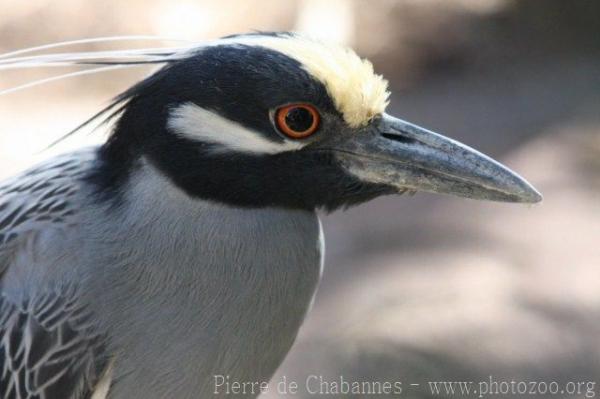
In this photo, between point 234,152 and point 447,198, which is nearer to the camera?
point 234,152

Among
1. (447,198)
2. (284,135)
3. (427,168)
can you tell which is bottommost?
(284,135)

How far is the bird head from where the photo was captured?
2838 millimetres

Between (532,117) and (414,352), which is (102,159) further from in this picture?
(532,117)

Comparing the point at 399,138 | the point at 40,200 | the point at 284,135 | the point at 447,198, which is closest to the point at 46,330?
the point at 40,200

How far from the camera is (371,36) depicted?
8727 mm

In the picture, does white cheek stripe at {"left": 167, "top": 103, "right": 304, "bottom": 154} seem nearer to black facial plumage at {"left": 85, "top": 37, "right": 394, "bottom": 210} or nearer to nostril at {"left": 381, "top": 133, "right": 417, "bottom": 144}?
black facial plumage at {"left": 85, "top": 37, "right": 394, "bottom": 210}

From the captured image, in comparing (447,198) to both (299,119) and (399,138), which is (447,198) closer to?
(399,138)

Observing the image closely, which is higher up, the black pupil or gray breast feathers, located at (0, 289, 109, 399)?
the black pupil

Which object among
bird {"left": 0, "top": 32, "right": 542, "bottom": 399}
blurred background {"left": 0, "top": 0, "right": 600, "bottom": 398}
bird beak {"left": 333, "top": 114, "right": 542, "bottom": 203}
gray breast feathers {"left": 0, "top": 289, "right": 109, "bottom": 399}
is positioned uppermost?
blurred background {"left": 0, "top": 0, "right": 600, "bottom": 398}

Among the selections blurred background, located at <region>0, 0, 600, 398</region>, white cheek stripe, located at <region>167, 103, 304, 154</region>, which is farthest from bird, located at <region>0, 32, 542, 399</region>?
blurred background, located at <region>0, 0, 600, 398</region>

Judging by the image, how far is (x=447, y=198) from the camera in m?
6.89

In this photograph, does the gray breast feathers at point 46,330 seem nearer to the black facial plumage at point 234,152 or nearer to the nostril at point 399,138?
the black facial plumage at point 234,152

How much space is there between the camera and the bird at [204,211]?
2.87 metres

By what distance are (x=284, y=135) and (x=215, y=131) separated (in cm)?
19
